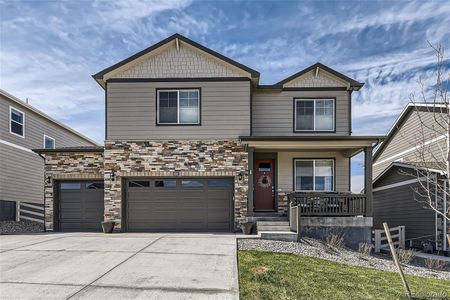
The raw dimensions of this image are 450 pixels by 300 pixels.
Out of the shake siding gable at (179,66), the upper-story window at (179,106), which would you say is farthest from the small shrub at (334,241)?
the shake siding gable at (179,66)

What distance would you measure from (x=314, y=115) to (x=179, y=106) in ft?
17.9

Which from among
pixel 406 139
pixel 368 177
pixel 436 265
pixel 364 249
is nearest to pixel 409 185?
pixel 368 177

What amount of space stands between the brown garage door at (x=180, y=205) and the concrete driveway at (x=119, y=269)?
3.21 m

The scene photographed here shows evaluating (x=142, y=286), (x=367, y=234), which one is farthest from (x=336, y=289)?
(x=367, y=234)

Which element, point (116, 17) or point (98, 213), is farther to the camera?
point (98, 213)

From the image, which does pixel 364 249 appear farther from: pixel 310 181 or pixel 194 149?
pixel 194 149

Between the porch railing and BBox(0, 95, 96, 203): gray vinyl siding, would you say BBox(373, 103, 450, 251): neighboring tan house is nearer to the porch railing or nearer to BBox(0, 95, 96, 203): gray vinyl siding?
the porch railing

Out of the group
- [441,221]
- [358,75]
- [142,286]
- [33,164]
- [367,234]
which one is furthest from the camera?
[33,164]

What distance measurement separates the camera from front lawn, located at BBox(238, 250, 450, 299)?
6.16m

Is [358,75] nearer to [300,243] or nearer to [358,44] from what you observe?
[358,44]

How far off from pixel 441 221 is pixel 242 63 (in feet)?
31.3

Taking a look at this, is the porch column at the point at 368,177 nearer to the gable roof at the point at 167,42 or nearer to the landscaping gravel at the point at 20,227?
the gable roof at the point at 167,42

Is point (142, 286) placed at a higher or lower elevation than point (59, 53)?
lower

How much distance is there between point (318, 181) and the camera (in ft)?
48.6
